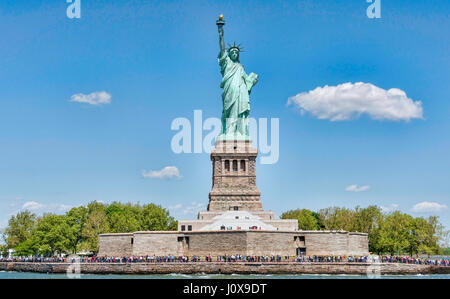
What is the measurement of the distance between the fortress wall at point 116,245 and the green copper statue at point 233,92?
16970mm

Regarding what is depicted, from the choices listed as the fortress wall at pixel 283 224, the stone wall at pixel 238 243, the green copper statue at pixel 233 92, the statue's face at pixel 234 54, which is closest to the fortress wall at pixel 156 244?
the stone wall at pixel 238 243

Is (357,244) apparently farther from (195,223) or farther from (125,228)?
(125,228)

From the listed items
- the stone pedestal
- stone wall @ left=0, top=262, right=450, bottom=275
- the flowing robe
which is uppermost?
the flowing robe

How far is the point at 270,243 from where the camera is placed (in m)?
46.0

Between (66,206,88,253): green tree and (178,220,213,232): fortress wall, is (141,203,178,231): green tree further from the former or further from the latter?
(178,220,213,232): fortress wall

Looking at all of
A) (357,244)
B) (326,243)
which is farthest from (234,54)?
(357,244)

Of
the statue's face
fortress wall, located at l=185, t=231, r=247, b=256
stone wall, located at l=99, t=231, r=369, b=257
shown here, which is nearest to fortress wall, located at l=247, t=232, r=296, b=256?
stone wall, located at l=99, t=231, r=369, b=257

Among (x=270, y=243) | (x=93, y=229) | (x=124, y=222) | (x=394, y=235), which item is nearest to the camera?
(x=270, y=243)

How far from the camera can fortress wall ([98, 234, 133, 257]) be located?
49331 millimetres

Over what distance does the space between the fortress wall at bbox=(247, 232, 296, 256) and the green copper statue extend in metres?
16.2

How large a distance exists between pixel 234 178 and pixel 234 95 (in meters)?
10.3
